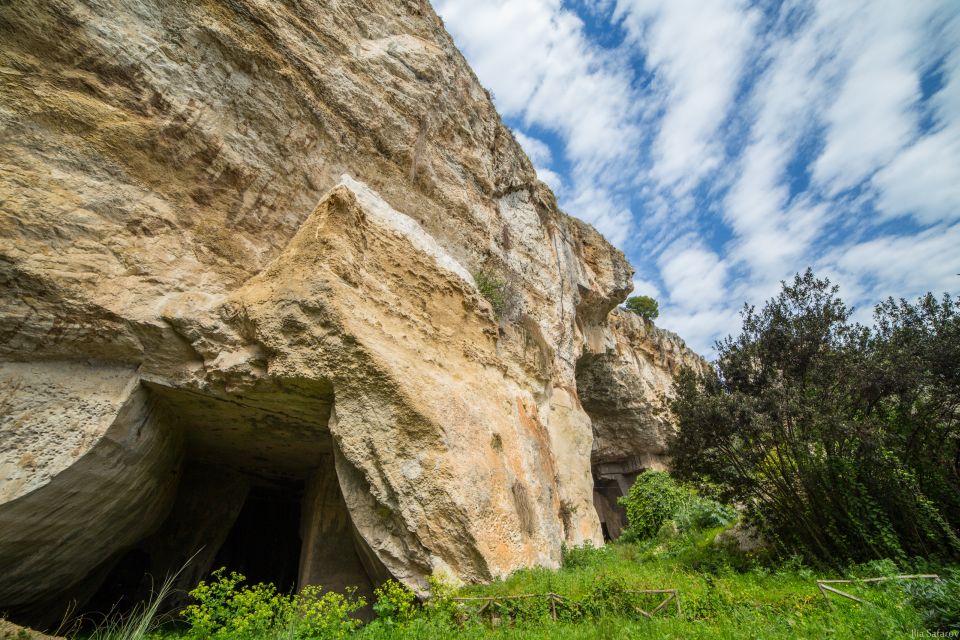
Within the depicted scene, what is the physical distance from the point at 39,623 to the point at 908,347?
46.9ft

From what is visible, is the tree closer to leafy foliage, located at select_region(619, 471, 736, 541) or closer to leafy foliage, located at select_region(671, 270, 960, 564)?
leafy foliage, located at select_region(619, 471, 736, 541)

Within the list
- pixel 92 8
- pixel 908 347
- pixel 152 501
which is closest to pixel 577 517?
pixel 908 347

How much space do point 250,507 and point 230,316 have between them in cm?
861

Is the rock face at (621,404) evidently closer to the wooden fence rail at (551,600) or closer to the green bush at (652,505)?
the green bush at (652,505)

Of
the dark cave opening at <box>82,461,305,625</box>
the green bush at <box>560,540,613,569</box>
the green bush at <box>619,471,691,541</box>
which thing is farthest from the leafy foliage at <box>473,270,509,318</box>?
the green bush at <box>619,471,691,541</box>

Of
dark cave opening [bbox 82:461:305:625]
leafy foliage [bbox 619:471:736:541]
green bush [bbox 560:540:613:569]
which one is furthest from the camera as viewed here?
leafy foliage [bbox 619:471:736:541]

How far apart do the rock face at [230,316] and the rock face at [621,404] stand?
9019mm

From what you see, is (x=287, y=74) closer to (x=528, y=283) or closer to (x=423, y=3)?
(x=423, y=3)

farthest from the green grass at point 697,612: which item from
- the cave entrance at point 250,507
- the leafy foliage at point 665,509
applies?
the leafy foliage at point 665,509

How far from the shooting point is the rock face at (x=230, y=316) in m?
5.08

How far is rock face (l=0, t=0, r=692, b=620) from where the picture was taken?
16.7 ft

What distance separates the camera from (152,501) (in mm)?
7152

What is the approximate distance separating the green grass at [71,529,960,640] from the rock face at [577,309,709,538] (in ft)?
36.2

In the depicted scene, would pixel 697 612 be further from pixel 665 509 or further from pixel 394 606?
pixel 665 509
